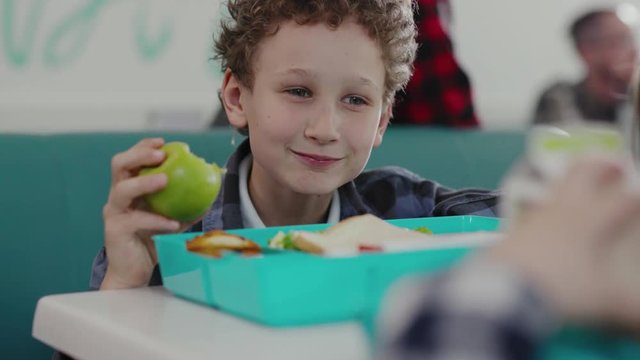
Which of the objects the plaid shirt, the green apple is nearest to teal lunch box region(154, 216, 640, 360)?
the green apple

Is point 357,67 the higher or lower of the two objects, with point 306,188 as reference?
higher

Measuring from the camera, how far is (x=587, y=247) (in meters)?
0.35

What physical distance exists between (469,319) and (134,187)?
0.78 m

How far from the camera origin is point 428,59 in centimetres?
239

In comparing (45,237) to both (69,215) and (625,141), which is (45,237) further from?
(625,141)

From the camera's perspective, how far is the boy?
1.32 m

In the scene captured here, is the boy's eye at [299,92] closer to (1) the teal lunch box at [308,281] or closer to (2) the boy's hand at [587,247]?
(1) the teal lunch box at [308,281]

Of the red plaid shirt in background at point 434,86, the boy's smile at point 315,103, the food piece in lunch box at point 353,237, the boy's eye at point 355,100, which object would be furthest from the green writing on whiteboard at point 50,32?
the food piece in lunch box at point 353,237

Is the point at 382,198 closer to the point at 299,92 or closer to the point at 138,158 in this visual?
the point at 299,92

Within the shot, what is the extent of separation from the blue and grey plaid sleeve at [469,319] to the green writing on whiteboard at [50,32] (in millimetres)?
2122

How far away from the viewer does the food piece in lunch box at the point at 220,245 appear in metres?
0.85

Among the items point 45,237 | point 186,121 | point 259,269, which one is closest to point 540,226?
point 259,269

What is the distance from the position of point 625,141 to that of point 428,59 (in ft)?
6.45

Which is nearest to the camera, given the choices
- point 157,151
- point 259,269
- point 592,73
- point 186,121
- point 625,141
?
point 625,141
